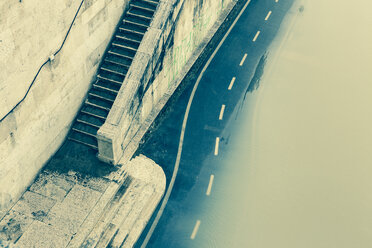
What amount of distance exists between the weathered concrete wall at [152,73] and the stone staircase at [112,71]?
3.85 feet

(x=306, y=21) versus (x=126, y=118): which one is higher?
(x=306, y=21)

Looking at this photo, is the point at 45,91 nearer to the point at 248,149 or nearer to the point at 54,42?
the point at 54,42

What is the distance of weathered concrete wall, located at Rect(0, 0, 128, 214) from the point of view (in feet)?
48.1

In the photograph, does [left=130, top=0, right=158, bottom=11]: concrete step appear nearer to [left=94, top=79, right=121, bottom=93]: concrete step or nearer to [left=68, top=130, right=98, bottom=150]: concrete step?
[left=94, top=79, right=121, bottom=93]: concrete step

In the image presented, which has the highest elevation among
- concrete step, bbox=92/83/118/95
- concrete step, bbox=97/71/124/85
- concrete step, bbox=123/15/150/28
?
concrete step, bbox=123/15/150/28

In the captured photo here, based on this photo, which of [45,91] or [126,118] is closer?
[45,91]

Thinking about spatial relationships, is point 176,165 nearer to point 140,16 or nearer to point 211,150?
point 211,150

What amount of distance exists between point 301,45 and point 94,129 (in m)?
17.1

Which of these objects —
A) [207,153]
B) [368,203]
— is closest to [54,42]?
[207,153]

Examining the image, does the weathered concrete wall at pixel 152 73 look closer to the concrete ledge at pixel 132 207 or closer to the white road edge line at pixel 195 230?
the concrete ledge at pixel 132 207

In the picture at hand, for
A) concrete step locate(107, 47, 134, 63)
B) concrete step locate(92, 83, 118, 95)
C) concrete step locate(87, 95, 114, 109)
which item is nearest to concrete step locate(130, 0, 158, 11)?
concrete step locate(107, 47, 134, 63)

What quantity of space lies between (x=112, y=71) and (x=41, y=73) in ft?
15.2

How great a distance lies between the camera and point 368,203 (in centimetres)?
2072

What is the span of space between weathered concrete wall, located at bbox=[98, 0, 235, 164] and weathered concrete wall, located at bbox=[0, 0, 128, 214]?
2145mm
